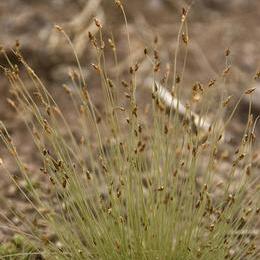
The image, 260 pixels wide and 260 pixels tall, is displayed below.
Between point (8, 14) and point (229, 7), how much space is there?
1.75m

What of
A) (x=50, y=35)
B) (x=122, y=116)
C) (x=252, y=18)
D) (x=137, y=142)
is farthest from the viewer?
(x=252, y=18)

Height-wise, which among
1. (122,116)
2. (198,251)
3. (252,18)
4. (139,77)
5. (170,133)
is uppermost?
(252,18)

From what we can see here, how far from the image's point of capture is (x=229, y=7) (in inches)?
210

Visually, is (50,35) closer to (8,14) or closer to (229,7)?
(8,14)

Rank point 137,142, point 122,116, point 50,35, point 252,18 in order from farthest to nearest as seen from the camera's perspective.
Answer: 1. point 252,18
2. point 50,35
3. point 122,116
4. point 137,142

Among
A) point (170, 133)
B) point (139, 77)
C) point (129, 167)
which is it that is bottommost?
point (129, 167)

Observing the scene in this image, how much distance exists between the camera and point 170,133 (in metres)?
2.57

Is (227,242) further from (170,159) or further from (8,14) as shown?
(8,14)

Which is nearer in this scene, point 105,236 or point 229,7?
point 105,236

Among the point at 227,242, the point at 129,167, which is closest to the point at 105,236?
the point at 129,167

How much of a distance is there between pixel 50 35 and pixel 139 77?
65 centimetres

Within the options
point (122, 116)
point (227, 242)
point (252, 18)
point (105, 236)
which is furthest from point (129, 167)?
point (252, 18)

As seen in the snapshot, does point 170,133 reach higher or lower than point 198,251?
higher

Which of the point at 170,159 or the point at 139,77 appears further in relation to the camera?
the point at 139,77
